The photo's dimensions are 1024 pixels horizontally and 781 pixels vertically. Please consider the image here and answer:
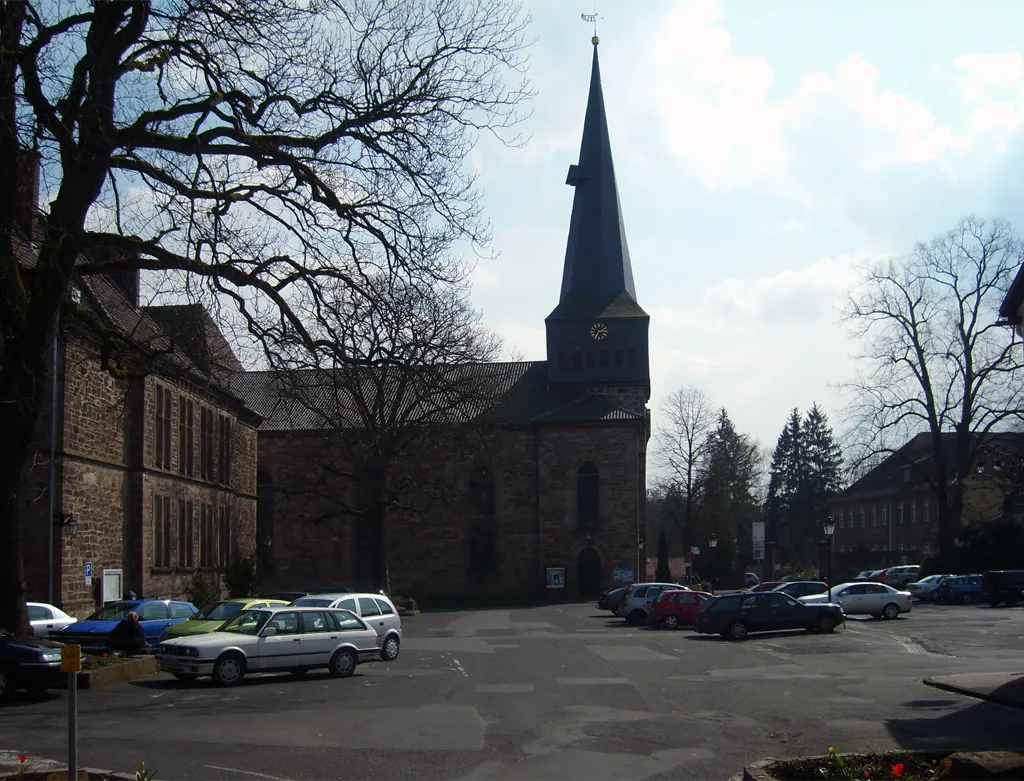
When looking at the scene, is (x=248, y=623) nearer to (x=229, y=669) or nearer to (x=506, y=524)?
(x=229, y=669)

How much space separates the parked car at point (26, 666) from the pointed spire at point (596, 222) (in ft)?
175

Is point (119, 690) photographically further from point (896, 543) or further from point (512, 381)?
point (896, 543)

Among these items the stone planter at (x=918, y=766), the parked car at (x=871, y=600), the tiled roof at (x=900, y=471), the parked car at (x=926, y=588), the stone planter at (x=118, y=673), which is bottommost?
the parked car at (x=926, y=588)

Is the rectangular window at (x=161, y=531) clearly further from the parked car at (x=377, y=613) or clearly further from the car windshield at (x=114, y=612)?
the parked car at (x=377, y=613)

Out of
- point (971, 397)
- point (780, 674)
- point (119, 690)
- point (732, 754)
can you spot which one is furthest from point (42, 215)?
point (971, 397)

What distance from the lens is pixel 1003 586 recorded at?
47.1 meters

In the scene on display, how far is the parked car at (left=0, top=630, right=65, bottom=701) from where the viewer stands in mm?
16359

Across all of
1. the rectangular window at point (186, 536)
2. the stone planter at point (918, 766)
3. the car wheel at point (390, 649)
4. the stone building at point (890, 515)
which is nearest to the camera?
the stone planter at point (918, 766)

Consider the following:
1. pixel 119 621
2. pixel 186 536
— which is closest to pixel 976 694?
pixel 119 621

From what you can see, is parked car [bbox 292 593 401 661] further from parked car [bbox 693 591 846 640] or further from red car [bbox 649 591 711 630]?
red car [bbox 649 591 711 630]

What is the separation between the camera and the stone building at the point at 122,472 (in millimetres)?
31484

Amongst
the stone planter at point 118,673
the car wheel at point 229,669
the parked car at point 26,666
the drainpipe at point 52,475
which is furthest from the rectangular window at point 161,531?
the parked car at point 26,666

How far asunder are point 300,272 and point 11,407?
5267 millimetres

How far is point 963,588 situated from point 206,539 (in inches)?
1379
